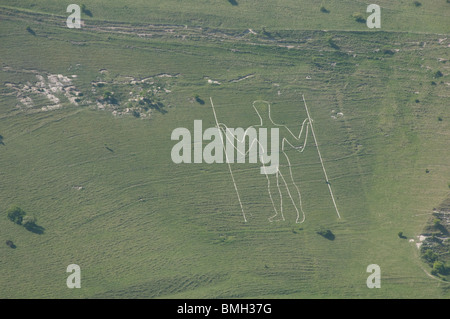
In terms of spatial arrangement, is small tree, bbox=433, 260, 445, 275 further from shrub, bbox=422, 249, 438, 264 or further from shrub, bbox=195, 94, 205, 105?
shrub, bbox=195, 94, 205, 105

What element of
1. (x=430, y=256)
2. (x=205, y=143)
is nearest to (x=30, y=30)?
(x=205, y=143)

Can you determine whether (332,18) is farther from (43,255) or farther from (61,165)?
(43,255)

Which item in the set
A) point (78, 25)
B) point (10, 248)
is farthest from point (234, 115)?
point (10, 248)

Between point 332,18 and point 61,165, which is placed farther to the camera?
point 332,18

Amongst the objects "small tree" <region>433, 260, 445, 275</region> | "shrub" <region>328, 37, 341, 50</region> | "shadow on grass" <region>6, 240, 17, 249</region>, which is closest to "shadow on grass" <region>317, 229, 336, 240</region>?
"small tree" <region>433, 260, 445, 275</region>

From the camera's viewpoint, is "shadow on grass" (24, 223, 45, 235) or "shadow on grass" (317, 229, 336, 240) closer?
"shadow on grass" (24, 223, 45, 235)

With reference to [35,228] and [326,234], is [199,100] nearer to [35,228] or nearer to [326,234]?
[326,234]

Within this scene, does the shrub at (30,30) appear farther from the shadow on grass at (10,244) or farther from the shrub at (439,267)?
the shrub at (439,267)

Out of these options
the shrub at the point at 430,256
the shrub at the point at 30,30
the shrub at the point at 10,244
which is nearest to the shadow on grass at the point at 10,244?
the shrub at the point at 10,244
